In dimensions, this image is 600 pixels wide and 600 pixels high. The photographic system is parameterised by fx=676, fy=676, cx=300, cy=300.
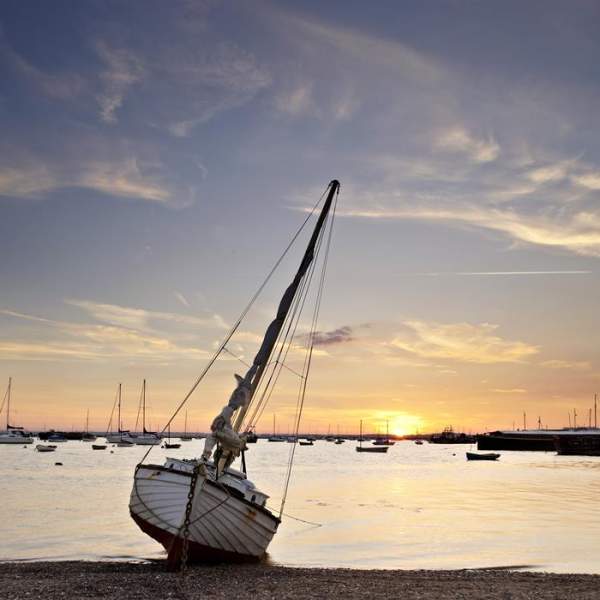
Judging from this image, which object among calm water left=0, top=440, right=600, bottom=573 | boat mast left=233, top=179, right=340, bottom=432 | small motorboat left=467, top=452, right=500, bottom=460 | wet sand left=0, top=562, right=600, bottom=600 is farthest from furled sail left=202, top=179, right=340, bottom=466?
small motorboat left=467, top=452, right=500, bottom=460

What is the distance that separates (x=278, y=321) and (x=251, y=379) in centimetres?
252

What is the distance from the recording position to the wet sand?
1881cm

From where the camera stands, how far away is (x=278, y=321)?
2650 centimetres

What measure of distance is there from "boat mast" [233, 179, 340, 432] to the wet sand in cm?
590

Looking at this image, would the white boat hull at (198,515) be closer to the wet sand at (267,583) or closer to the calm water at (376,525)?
the wet sand at (267,583)

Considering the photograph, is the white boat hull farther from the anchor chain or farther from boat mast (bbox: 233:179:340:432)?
boat mast (bbox: 233:179:340:432)

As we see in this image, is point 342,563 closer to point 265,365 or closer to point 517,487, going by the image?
point 265,365

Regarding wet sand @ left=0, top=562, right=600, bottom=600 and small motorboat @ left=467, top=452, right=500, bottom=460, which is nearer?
wet sand @ left=0, top=562, right=600, bottom=600

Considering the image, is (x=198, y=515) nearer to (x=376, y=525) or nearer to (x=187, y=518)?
(x=187, y=518)

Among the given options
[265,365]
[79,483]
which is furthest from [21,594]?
[79,483]

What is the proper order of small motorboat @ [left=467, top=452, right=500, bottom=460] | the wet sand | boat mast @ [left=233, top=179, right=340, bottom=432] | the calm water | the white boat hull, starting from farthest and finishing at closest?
small motorboat @ [left=467, top=452, right=500, bottom=460] < the calm water < boat mast @ [left=233, top=179, right=340, bottom=432] < the white boat hull < the wet sand

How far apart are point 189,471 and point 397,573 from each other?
859cm

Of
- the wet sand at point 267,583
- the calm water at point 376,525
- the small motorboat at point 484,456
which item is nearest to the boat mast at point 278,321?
the wet sand at point 267,583

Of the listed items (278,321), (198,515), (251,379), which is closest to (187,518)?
(198,515)
